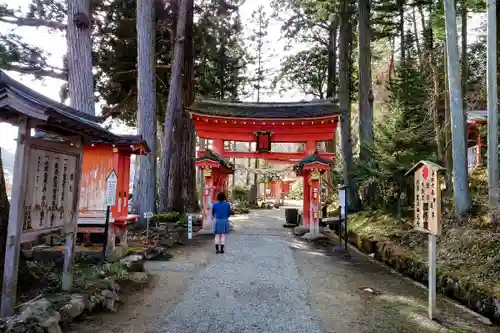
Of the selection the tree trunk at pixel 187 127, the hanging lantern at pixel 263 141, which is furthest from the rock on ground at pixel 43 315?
the hanging lantern at pixel 263 141

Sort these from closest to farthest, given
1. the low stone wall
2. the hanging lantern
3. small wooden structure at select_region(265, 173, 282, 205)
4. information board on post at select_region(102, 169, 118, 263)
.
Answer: the low stone wall → information board on post at select_region(102, 169, 118, 263) → the hanging lantern → small wooden structure at select_region(265, 173, 282, 205)

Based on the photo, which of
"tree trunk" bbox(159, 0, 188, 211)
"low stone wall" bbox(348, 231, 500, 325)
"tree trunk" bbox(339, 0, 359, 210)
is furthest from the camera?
"tree trunk" bbox(339, 0, 359, 210)

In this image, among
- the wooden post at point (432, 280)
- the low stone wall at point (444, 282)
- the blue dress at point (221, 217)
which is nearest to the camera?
the wooden post at point (432, 280)

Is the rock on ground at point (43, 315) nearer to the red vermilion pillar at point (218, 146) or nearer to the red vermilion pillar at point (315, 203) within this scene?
the red vermilion pillar at point (315, 203)

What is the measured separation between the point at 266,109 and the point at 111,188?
10.1 metres

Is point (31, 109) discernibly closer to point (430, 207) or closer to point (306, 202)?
point (430, 207)

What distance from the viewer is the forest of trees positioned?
9.18 meters

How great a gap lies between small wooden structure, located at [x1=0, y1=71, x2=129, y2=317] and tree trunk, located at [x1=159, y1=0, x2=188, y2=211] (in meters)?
8.37

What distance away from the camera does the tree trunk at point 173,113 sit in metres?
12.8

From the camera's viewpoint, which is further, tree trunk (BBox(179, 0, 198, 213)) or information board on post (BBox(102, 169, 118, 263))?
tree trunk (BBox(179, 0, 198, 213))

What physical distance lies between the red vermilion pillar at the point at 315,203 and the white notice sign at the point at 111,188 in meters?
6.57

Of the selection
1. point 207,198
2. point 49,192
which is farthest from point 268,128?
point 49,192

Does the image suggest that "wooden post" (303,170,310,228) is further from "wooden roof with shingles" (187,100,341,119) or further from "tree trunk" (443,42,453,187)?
"tree trunk" (443,42,453,187)

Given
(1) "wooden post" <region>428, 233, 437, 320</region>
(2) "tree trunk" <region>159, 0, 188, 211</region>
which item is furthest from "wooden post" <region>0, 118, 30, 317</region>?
(2) "tree trunk" <region>159, 0, 188, 211</region>
